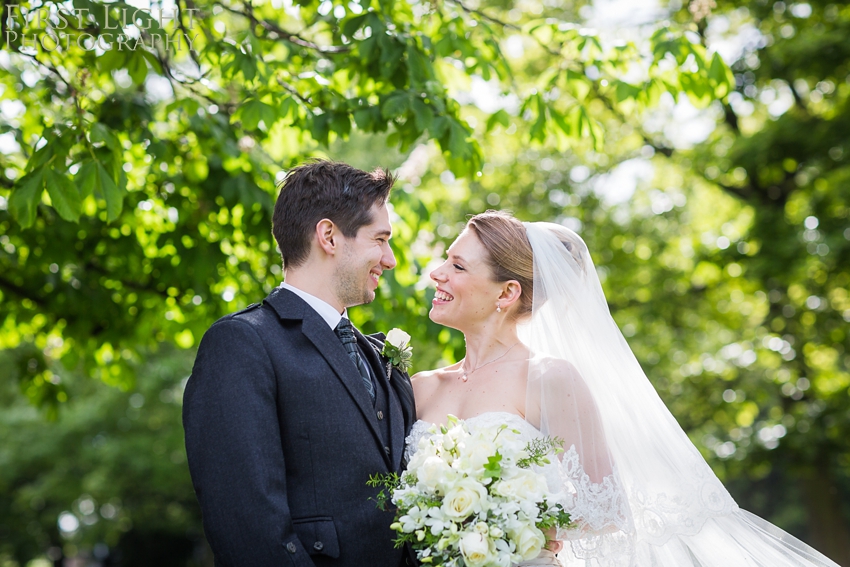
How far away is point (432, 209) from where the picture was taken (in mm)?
6531

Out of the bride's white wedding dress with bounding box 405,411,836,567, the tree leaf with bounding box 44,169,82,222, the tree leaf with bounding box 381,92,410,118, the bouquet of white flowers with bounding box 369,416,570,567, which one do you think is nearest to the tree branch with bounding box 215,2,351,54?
the tree leaf with bounding box 381,92,410,118

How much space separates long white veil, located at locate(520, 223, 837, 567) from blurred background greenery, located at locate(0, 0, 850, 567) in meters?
1.30

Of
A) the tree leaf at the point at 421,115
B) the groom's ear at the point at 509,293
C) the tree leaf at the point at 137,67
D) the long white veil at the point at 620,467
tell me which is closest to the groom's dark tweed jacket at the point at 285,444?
the long white veil at the point at 620,467

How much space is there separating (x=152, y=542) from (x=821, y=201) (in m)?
20.6

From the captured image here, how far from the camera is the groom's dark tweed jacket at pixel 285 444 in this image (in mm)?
2658

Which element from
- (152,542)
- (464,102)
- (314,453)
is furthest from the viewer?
(152,542)

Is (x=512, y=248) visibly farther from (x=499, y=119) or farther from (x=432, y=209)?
(x=432, y=209)

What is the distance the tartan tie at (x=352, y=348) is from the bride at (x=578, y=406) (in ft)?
1.34

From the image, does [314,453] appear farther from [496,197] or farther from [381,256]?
[496,197]

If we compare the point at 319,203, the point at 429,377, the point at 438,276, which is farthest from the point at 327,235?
the point at 429,377

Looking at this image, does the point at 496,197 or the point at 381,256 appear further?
the point at 496,197

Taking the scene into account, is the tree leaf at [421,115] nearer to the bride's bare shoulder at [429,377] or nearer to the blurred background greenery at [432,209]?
the blurred background greenery at [432,209]

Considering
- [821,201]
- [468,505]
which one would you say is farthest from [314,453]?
[821,201]

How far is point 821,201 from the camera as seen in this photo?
10633 mm
